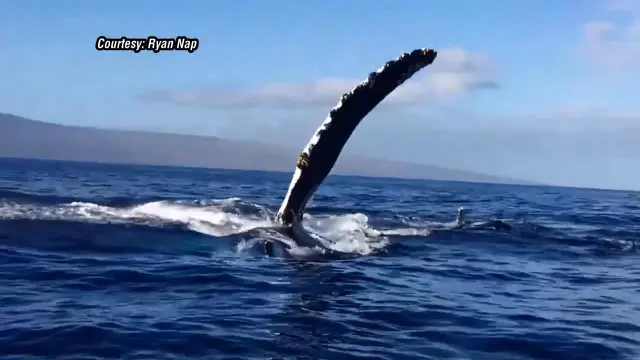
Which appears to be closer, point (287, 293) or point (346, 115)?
point (287, 293)

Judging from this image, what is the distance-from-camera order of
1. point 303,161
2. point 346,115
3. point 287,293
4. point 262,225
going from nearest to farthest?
point 287,293, point 346,115, point 303,161, point 262,225

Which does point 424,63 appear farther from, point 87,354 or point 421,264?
point 87,354

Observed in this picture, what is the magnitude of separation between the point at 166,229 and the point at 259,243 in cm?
309

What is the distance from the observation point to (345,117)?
13070 mm

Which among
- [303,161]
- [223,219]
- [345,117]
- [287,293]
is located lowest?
[287,293]

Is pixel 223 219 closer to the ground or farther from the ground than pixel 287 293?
farther from the ground

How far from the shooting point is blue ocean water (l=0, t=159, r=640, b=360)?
7812 mm

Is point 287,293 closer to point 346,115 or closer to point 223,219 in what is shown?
point 346,115

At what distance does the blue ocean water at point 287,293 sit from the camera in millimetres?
7812

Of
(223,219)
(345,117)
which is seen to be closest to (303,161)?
(345,117)

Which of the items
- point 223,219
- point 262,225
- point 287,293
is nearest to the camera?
point 287,293

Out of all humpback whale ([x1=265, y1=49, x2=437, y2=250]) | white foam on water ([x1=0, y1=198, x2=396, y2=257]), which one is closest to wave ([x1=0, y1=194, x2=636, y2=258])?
white foam on water ([x1=0, y1=198, x2=396, y2=257])

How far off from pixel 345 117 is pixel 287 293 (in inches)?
158

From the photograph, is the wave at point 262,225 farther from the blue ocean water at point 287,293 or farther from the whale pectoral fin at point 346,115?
the whale pectoral fin at point 346,115
